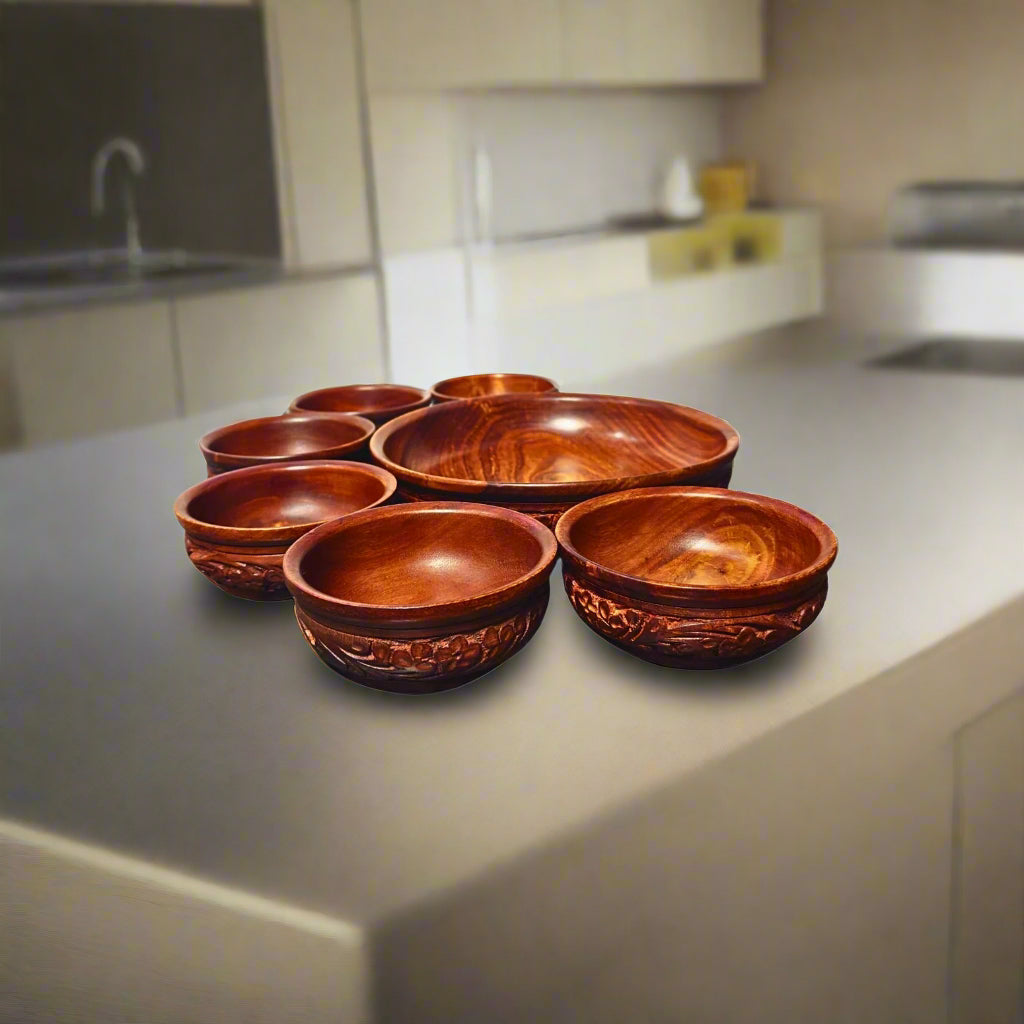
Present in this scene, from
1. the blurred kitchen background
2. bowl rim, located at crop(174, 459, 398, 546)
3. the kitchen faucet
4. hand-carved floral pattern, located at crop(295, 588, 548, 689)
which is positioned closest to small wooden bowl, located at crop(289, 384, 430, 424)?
bowl rim, located at crop(174, 459, 398, 546)

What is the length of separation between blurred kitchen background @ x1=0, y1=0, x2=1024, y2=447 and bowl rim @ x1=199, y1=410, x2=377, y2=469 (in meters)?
1.81

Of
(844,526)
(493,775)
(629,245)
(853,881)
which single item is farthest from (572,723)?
(629,245)

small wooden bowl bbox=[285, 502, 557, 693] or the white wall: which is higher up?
the white wall

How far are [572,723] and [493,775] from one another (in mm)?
69

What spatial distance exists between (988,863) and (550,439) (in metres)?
0.49

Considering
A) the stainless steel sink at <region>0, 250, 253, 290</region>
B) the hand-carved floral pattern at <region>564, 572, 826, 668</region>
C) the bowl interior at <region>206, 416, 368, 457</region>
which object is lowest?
the hand-carved floral pattern at <region>564, 572, 826, 668</region>

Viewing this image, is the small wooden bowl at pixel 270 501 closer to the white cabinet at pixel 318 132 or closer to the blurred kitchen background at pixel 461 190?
the blurred kitchen background at pixel 461 190

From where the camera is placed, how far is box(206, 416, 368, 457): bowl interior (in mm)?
1015

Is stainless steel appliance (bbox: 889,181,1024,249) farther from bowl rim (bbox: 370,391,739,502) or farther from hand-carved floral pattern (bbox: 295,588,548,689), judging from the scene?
hand-carved floral pattern (bbox: 295,588,548,689)

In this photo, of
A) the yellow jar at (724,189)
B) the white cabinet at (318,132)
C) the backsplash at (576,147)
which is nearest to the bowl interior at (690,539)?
the white cabinet at (318,132)

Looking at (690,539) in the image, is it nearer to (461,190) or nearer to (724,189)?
(461,190)

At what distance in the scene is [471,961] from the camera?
1.70 feet

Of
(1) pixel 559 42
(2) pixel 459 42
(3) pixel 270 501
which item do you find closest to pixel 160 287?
(2) pixel 459 42

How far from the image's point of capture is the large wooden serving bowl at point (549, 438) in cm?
98
